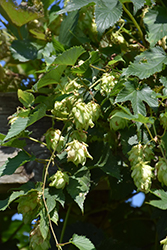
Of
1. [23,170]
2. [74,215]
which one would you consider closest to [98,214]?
[74,215]

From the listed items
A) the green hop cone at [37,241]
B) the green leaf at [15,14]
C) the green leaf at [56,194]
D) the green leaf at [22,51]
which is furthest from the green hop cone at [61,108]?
the green leaf at [15,14]

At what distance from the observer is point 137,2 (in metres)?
0.84

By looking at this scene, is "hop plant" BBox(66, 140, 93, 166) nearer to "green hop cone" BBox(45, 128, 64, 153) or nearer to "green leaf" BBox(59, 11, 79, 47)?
"green hop cone" BBox(45, 128, 64, 153)

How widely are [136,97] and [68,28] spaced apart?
0.39 meters

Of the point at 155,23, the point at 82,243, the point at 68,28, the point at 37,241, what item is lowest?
the point at 82,243

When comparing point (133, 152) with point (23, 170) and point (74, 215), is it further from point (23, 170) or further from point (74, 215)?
point (74, 215)

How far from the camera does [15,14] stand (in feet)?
3.79

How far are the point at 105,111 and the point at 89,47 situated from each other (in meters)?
0.32

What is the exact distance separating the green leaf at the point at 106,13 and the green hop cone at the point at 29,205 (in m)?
0.49

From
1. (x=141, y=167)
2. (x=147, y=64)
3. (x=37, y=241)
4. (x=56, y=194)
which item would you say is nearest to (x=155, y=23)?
(x=147, y=64)

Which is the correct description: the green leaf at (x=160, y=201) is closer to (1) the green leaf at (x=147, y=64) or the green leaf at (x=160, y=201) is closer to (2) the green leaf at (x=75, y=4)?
(1) the green leaf at (x=147, y=64)

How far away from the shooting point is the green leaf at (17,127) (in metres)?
0.72

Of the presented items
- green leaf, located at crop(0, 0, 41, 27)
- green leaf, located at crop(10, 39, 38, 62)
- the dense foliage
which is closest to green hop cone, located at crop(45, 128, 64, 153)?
the dense foliage

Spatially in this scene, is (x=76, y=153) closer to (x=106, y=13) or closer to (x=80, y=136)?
(x=80, y=136)
